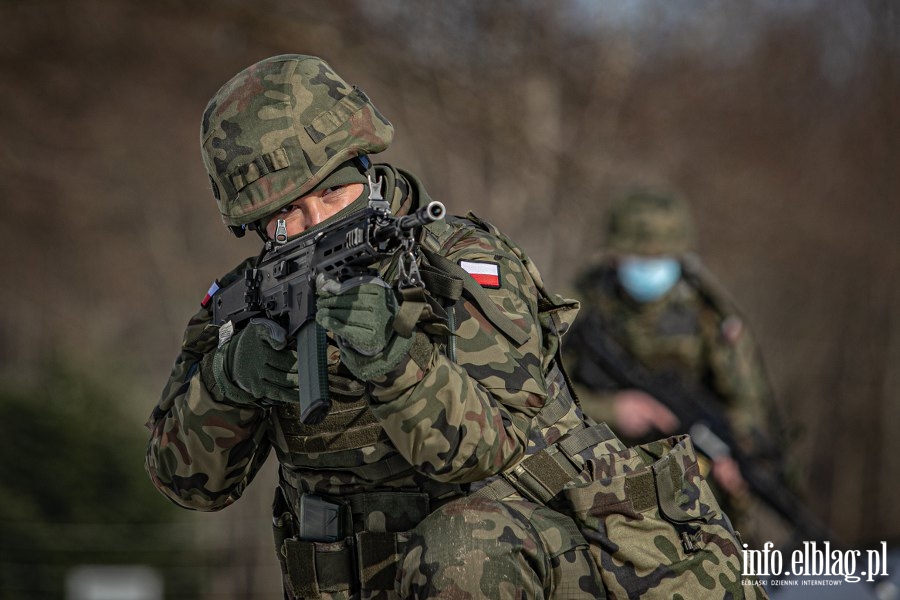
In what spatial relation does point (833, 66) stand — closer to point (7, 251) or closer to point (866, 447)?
point (866, 447)

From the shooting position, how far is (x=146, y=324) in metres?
13.9

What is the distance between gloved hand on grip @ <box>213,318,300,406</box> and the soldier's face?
276 mm

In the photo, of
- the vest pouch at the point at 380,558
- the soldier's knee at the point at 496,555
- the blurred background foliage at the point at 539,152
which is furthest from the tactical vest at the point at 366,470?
the blurred background foliage at the point at 539,152

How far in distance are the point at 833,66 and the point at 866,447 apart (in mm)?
4510

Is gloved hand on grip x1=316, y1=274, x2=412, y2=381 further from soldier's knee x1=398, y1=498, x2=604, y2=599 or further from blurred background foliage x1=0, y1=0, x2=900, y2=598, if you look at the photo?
blurred background foliage x1=0, y1=0, x2=900, y2=598

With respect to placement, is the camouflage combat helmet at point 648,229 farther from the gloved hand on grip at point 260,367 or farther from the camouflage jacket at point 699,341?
the gloved hand on grip at point 260,367

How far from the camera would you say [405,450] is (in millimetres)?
2709

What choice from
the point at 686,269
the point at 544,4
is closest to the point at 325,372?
the point at 686,269

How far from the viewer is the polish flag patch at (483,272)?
9.56ft

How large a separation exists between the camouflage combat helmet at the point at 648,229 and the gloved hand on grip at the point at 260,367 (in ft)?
15.0

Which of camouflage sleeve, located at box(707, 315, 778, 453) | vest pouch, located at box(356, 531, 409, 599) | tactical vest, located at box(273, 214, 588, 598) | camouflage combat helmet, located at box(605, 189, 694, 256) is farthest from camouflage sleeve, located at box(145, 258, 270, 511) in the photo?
camouflage combat helmet, located at box(605, 189, 694, 256)

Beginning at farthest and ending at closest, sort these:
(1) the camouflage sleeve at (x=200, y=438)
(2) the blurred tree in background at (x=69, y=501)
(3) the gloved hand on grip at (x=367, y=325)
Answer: (2) the blurred tree in background at (x=69, y=501) < (1) the camouflage sleeve at (x=200, y=438) < (3) the gloved hand on grip at (x=367, y=325)

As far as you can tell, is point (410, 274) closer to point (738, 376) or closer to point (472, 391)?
point (472, 391)

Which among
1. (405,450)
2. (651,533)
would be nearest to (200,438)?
(405,450)
